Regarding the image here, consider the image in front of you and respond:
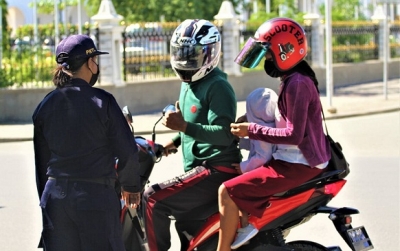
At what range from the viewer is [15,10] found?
71.1 meters

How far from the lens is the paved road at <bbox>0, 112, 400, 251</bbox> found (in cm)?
834

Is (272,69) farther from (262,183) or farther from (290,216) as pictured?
(290,216)

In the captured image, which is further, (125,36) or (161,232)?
(125,36)

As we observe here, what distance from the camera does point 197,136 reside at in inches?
A: 211

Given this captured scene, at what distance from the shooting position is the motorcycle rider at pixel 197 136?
17.8 feet

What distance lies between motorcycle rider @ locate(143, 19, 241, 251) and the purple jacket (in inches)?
11.3

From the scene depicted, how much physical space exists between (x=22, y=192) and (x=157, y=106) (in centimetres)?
1203

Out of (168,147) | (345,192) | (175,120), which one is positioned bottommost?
(345,192)

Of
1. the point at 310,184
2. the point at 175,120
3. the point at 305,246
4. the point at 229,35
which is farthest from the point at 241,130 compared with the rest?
the point at 229,35

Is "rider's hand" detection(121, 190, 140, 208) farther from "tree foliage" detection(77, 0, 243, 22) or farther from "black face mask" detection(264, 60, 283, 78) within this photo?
"tree foliage" detection(77, 0, 243, 22)

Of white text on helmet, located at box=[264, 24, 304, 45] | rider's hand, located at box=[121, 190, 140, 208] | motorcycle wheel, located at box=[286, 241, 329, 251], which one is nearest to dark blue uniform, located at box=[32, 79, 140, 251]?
rider's hand, located at box=[121, 190, 140, 208]

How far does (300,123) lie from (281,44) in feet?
1.52

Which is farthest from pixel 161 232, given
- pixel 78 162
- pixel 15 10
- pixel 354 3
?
pixel 15 10

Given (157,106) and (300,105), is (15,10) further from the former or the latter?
(300,105)
